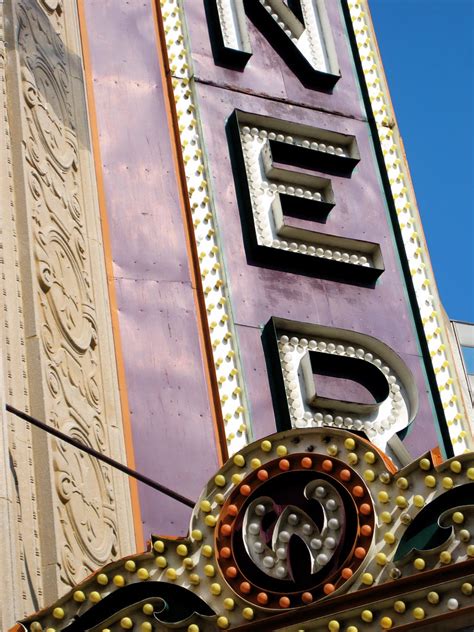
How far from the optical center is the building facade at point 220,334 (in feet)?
27.2

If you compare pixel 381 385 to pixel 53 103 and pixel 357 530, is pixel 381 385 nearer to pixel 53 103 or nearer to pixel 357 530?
pixel 53 103

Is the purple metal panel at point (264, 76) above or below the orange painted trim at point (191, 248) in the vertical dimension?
above

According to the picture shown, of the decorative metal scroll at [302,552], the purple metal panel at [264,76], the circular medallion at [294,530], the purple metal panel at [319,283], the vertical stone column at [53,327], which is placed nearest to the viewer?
the decorative metal scroll at [302,552]

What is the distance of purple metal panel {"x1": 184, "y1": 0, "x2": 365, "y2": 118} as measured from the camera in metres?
13.8

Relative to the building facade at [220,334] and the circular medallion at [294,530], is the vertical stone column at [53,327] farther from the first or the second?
the circular medallion at [294,530]

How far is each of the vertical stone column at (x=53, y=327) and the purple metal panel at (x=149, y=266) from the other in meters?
0.19

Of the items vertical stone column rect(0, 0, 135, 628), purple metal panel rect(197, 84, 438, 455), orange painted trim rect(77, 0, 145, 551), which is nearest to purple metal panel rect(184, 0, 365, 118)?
purple metal panel rect(197, 84, 438, 455)

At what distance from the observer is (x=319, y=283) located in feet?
42.4

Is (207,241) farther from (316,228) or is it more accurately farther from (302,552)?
(302,552)

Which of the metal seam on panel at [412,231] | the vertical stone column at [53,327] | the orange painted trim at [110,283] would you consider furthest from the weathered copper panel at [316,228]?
the vertical stone column at [53,327]

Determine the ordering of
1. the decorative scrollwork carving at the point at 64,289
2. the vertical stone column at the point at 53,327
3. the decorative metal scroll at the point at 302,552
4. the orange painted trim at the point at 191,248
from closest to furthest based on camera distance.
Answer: the decorative metal scroll at the point at 302,552 → the vertical stone column at the point at 53,327 → the decorative scrollwork carving at the point at 64,289 → the orange painted trim at the point at 191,248

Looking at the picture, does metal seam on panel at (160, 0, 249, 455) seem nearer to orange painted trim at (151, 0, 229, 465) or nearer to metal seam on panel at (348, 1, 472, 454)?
orange painted trim at (151, 0, 229, 465)

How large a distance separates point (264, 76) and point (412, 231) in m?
1.99

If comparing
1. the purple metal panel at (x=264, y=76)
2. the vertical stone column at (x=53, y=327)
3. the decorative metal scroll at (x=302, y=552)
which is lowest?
the decorative metal scroll at (x=302, y=552)
